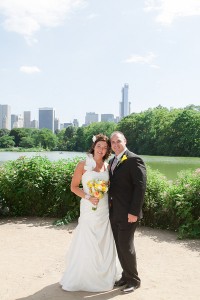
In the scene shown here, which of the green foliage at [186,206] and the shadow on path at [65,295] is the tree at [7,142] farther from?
the shadow on path at [65,295]

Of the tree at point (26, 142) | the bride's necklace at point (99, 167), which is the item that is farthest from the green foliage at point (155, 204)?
the tree at point (26, 142)

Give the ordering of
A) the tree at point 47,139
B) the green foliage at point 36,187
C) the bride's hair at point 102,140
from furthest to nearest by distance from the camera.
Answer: the tree at point 47,139 → the green foliage at point 36,187 → the bride's hair at point 102,140

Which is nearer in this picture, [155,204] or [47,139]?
[155,204]

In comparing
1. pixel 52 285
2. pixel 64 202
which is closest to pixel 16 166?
pixel 64 202

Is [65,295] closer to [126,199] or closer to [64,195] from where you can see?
[126,199]

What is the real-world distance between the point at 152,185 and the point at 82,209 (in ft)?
12.9

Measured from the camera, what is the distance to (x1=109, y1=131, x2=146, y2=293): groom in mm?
4785

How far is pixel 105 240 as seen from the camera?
5109mm

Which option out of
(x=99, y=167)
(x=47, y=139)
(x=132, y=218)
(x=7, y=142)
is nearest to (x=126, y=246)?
(x=132, y=218)

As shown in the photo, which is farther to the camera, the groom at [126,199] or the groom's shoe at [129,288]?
the groom's shoe at [129,288]

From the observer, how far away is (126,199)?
16.0ft

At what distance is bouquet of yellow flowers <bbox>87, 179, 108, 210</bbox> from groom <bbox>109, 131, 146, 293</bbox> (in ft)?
0.41

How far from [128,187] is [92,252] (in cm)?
98

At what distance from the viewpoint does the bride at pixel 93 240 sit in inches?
196
